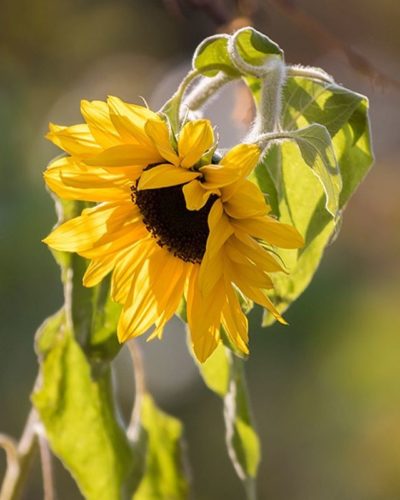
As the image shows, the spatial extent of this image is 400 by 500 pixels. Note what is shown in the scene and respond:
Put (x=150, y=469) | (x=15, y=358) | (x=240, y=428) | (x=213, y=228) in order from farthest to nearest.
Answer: (x=15, y=358) → (x=150, y=469) → (x=240, y=428) → (x=213, y=228)

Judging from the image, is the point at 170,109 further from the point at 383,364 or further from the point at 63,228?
the point at 383,364

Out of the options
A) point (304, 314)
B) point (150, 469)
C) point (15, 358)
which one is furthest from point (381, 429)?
point (150, 469)

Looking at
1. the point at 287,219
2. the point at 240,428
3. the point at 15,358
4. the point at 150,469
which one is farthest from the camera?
the point at 15,358

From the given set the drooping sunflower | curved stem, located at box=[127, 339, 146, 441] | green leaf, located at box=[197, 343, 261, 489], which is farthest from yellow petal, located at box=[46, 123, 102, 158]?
curved stem, located at box=[127, 339, 146, 441]

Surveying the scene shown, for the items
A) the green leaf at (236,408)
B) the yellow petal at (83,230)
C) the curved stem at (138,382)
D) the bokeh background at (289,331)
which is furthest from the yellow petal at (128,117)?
the bokeh background at (289,331)

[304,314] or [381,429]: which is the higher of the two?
[304,314]

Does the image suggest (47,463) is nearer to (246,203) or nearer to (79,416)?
(79,416)

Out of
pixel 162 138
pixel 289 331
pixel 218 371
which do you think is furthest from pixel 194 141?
pixel 289 331
